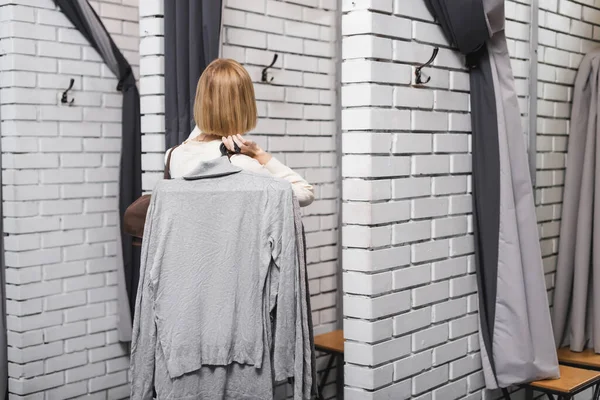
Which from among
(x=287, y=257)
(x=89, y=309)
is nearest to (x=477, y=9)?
(x=287, y=257)

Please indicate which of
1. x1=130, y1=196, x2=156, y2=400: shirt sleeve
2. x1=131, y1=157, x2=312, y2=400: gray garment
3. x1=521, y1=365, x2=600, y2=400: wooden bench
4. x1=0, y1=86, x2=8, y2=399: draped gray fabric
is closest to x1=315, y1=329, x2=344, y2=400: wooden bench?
x1=521, y1=365, x2=600, y2=400: wooden bench

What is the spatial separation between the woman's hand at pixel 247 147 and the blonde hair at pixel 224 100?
2cm

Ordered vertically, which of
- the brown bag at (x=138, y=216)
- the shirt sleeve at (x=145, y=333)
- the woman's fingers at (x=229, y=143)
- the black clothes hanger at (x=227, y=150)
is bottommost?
the shirt sleeve at (x=145, y=333)

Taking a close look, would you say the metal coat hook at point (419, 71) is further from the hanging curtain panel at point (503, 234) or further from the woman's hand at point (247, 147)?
the woman's hand at point (247, 147)

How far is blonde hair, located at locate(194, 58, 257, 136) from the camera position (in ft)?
7.25

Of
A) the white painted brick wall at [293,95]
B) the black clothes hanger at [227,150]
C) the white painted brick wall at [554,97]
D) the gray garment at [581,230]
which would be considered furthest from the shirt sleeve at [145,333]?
the gray garment at [581,230]

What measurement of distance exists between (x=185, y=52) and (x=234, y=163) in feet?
2.01

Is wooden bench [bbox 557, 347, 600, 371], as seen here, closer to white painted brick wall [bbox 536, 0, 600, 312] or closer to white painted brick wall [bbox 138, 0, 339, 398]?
white painted brick wall [bbox 536, 0, 600, 312]

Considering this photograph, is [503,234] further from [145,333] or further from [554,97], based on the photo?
[145,333]

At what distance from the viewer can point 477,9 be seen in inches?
97.2

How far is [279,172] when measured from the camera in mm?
2281

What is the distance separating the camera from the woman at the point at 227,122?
7.27 ft

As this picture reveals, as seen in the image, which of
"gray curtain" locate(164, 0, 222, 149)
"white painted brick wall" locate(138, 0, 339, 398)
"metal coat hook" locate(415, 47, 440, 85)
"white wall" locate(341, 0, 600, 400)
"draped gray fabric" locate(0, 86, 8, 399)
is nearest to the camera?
"white wall" locate(341, 0, 600, 400)

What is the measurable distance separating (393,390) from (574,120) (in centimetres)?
153
